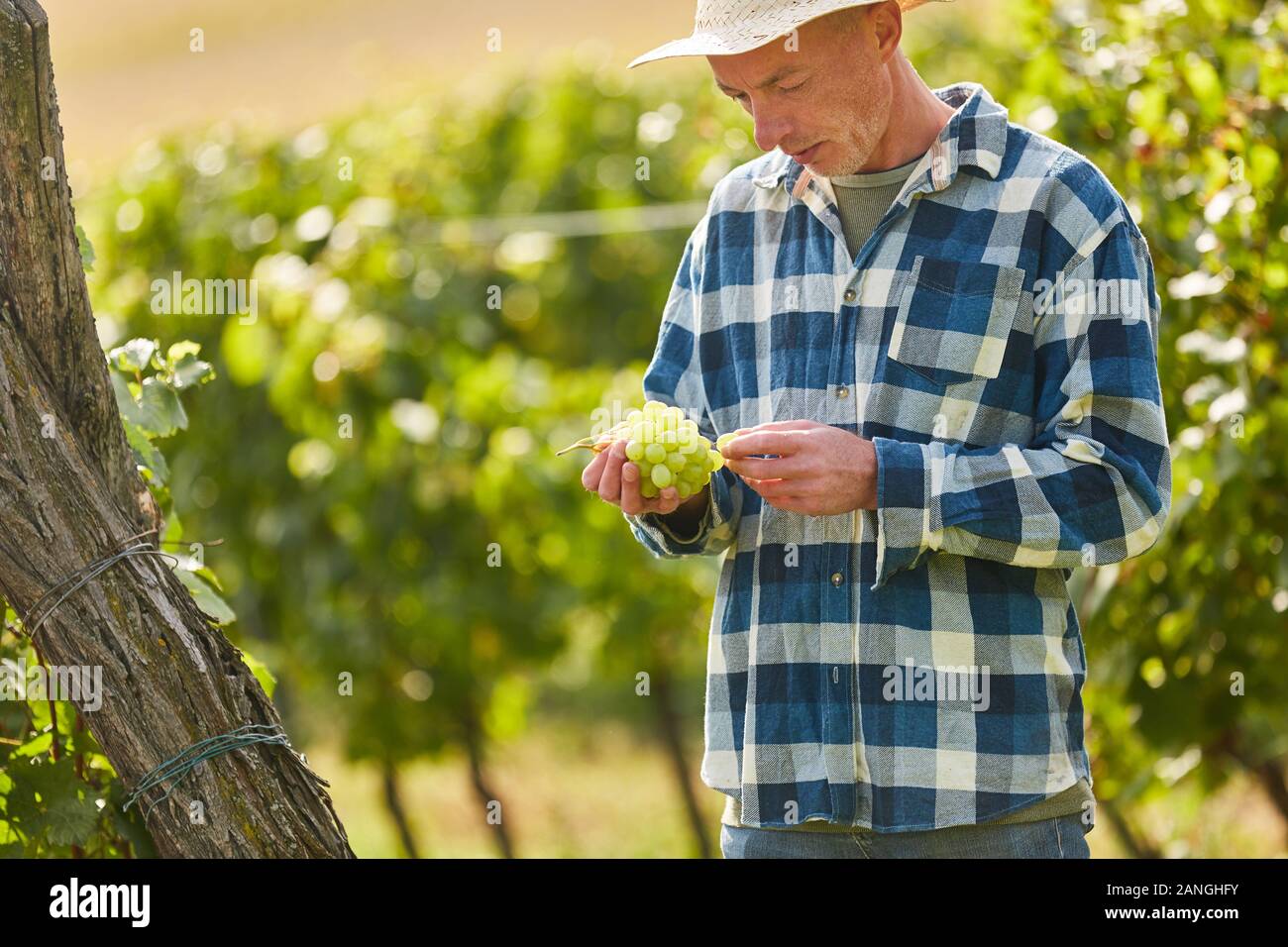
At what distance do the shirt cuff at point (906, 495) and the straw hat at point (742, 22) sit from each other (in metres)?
0.52

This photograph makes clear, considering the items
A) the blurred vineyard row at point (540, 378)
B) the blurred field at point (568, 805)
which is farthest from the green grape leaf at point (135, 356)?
the blurred field at point (568, 805)

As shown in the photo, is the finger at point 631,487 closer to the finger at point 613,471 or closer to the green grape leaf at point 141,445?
the finger at point 613,471

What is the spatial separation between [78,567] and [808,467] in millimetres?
920

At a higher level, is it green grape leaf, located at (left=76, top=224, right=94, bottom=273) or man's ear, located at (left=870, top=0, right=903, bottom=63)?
man's ear, located at (left=870, top=0, right=903, bottom=63)

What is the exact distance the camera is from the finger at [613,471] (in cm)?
195

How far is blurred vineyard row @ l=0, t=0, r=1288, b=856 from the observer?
339 centimetres

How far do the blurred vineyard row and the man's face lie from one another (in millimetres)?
1513

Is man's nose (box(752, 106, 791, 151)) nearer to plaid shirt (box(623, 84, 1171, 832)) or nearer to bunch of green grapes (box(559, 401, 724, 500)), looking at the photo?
plaid shirt (box(623, 84, 1171, 832))

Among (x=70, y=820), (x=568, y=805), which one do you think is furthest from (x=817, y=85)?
(x=568, y=805)

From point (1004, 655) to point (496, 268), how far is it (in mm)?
4436

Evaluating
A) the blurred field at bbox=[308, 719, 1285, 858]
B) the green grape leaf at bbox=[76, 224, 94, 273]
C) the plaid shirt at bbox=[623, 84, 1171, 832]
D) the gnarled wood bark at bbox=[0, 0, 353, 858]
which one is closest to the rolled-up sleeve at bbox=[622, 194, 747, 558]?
the plaid shirt at bbox=[623, 84, 1171, 832]

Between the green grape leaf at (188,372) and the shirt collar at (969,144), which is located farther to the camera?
the green grape leaf at (188,372)
